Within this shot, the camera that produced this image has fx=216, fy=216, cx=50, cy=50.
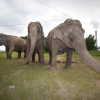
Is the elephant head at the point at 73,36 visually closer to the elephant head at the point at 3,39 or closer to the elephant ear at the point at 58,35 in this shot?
the elephant ear at the point at 58,35

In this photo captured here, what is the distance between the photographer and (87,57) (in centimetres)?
1015

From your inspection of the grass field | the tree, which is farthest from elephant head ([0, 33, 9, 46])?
the tree

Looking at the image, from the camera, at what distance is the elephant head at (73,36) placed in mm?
10831

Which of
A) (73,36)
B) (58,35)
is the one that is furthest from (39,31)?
(73,36)

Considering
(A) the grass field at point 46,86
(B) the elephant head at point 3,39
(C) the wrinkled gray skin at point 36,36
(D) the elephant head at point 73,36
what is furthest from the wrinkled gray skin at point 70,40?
(B) the elephant head at point 3,39

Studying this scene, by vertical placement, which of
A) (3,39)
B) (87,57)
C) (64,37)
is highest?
(3,39)

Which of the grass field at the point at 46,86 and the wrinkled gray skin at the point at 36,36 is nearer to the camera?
the grass field at the point at 46,86

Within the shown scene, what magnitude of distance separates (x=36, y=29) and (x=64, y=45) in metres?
2.60

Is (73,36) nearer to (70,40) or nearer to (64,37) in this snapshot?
(70,40)

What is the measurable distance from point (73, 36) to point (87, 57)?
173cm

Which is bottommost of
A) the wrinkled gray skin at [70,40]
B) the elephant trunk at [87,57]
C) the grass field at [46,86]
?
the grass field at [46,86]

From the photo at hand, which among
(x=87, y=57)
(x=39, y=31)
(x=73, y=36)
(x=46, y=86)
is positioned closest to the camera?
(x=46, y=86)

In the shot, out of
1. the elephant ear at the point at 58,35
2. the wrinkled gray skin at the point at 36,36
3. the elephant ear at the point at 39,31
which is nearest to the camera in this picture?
the elephant ear at the point at 58,35

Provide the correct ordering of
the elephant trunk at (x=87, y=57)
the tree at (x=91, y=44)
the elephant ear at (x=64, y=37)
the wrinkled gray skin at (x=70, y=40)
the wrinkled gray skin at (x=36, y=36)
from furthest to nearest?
the tree at (x=91, y=44) → the wrinkled gray skin at (x=36, y=36) → the elephant ear at (x=64, y=37) → the wrinkled gray skin at (x=70, y=40) → the elephant trunk at (x=87, y=57)
